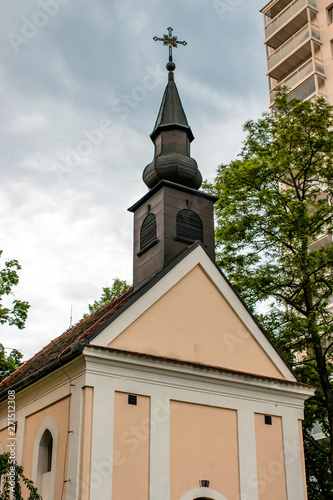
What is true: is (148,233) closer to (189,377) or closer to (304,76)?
(189,377)

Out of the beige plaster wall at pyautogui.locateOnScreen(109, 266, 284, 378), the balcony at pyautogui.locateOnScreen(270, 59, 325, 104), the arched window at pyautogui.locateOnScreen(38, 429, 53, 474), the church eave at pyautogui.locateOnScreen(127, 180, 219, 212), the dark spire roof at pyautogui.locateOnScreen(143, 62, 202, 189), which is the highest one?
the balcony at pyautogui.locateOnScreen(270, 59, 325, 104)

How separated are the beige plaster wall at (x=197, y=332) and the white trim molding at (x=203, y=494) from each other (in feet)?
9.86

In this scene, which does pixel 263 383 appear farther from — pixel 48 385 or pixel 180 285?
pixel 48 385

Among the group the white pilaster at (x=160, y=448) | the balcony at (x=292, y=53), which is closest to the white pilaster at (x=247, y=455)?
the white pilaster at (x=160, y=448)

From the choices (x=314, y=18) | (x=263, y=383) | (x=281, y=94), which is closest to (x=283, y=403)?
(x=263, y=383)

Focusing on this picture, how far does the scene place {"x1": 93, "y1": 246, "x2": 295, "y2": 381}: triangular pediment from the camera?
14.7 m

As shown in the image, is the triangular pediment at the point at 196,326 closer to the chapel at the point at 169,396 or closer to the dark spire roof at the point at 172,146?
the chapel at the point at 169,396

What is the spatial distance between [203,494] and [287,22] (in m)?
38.1

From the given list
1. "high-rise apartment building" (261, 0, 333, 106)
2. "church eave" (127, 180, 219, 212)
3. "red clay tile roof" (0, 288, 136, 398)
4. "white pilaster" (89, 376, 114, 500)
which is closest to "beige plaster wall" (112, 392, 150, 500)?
"white pilaster" (89, 376, 114, 500)

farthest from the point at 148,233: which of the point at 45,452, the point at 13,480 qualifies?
the point at 13,480

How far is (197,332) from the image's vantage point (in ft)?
51.5

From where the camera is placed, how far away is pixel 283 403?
1638 cm

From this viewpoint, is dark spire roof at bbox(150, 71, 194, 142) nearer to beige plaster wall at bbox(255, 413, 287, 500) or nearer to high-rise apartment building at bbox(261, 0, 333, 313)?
beige plaster wall at bbox(255, 413, 287, 500)

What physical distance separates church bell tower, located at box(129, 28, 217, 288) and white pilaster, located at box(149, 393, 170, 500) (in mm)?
3943
